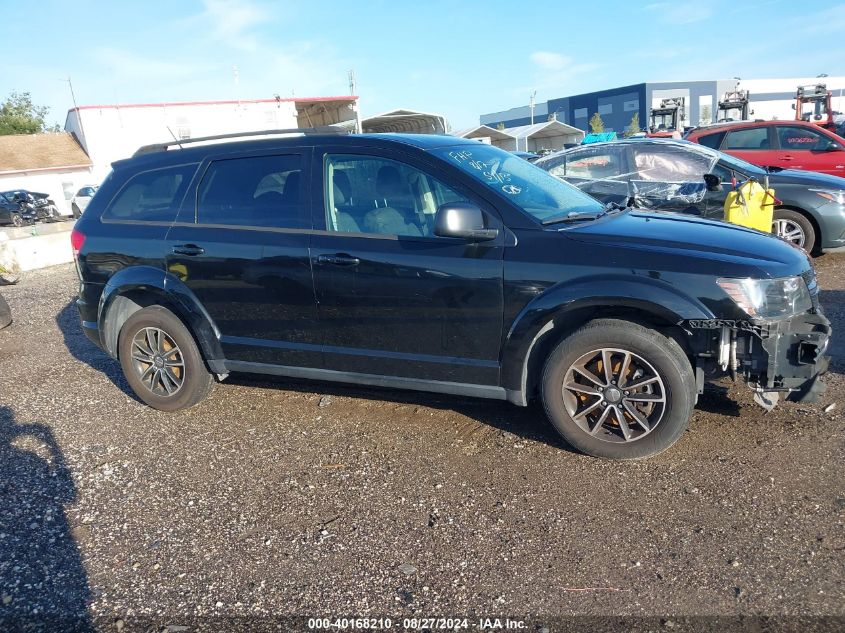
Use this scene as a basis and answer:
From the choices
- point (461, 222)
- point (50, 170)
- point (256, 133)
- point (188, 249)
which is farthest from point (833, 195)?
point (50, 170)

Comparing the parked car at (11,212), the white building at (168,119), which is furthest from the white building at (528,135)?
the parked car at (11,212)

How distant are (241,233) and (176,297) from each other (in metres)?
0.72

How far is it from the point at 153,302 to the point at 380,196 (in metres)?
2.01

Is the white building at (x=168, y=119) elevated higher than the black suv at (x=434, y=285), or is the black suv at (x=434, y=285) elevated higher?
the white building at (x=168, y=119)

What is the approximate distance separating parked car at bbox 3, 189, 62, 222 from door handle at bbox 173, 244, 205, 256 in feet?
94.6

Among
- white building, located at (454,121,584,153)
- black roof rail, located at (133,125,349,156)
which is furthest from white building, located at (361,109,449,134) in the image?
black roof rail, located at (133,125,349,156)

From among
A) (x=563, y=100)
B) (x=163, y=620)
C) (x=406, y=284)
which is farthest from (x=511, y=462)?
(x=563, y=100)

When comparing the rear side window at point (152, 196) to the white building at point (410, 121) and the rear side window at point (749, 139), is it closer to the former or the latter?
the rear side window at point (749, 139)

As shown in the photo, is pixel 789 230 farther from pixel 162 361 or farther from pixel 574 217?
pixel 162 361

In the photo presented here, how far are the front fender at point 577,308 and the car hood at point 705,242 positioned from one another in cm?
21

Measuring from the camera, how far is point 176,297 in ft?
15.0

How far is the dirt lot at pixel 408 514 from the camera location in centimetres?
270

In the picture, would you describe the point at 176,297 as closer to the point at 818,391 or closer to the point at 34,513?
the point at 34,513

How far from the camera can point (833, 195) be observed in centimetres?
779
